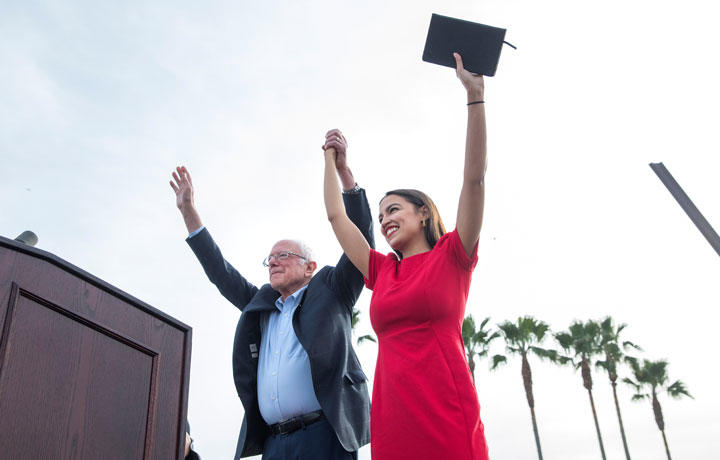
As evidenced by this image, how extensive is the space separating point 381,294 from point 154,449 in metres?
1.04

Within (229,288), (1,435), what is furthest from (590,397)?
(1,435)

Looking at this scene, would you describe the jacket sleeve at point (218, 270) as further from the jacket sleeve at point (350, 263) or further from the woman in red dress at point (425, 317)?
the woman in red dress at point (425, 317)

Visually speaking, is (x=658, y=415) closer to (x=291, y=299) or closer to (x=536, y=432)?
(x=536, y=432)

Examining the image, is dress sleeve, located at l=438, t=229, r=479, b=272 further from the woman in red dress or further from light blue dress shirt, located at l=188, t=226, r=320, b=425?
light blue dress shirt, located at l=188, t=226, r=320, b=425

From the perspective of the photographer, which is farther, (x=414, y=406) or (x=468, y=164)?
(x=468, y=164)

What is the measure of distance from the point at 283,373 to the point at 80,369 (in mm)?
1360

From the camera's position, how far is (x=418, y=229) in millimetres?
2633

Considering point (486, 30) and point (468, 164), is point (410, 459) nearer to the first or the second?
point (468, 164)

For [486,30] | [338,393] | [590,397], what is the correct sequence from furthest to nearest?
[590,397] → [338,393] → [486,30]

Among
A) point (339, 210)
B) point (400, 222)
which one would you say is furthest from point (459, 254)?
point (339, 210)

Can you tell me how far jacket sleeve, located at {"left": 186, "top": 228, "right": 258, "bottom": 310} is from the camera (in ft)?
12.3

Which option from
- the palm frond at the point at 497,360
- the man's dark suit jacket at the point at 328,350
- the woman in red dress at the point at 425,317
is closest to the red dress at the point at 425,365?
the woman in red dress at the point at 425,317

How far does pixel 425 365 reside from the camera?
2.04m

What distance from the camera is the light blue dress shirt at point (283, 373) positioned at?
2.92m
